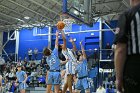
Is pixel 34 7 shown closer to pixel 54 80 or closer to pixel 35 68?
pixel 35 68

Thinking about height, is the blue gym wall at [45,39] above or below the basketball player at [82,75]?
above

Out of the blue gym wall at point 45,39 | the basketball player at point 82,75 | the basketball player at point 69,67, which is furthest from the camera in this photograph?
the blue gym wall at point 45,39

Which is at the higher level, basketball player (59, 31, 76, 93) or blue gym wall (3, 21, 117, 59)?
blue gym wall (3, 21, 117, 59)

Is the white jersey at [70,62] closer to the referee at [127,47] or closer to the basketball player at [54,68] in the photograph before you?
the basketball player at [54,68]

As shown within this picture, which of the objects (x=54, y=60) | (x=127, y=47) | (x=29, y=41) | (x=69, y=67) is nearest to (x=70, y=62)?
(x=69, y=67)

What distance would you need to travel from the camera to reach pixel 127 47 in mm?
3135

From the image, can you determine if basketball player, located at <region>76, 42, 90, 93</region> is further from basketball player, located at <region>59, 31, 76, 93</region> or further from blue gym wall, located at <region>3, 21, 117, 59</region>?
blue gym wall, located at <region>3, 21, 117, 59</region>

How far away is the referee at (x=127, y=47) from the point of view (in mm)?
3066

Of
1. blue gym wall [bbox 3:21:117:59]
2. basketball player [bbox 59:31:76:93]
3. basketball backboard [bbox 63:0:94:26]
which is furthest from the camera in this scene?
blue gym wall [bbox 3:21:117:59]

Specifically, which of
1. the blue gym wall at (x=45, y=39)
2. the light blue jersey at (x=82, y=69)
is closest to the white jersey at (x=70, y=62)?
the light blue jersey at (x=82, y=69)

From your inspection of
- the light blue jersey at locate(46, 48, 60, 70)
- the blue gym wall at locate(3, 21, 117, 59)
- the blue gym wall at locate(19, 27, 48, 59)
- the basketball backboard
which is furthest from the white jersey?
the blue gym wall at locate(19, 27, 48, 59)

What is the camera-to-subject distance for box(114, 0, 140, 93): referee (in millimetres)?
3066

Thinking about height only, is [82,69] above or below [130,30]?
below

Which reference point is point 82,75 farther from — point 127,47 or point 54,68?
point 127,47
